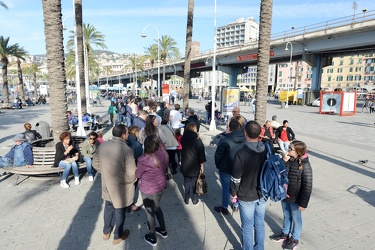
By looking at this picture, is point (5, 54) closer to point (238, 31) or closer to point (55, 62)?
point (55, 62)

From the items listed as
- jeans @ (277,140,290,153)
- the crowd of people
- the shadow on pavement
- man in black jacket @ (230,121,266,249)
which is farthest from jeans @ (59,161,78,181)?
the shadow on pavement

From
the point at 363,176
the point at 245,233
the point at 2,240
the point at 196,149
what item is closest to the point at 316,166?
the point at 363,176

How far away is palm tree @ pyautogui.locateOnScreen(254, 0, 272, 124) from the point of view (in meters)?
7.96

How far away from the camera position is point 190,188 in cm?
507

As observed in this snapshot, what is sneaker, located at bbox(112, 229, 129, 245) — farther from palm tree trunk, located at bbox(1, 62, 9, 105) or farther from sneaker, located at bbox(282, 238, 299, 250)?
palm tree trunk, located at bbox(1, 62, 9, 105)

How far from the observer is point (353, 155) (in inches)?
354

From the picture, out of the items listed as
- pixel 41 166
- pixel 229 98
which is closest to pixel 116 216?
pixel 41 166

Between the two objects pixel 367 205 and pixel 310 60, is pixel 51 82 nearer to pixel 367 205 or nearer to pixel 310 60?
pixel 367 205

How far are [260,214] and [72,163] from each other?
15.5ft

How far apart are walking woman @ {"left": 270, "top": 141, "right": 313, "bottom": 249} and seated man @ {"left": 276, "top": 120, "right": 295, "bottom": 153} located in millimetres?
4564

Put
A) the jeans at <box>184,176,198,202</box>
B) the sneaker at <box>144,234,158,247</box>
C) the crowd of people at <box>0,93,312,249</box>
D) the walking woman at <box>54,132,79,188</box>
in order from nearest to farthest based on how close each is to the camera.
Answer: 1. the crowd of people at <box>0,93,312,249</box>
2. the sneaker at <box>144,234,158,247</box>
3. the jeans at <box>184,176,198,202</box>
4. the walking woman at <box>54,132,79,188</box>

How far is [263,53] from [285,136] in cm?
293

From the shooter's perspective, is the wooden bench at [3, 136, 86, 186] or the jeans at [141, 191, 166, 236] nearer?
the jeans at [141, 191, 166, 236]

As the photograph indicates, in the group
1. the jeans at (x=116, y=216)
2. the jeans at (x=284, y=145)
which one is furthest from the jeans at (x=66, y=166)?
the jeans at (x=284, y=145)
